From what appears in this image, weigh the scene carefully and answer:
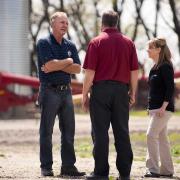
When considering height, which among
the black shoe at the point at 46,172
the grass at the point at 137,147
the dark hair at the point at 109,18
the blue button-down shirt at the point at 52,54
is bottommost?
the grass at the point at 137,147

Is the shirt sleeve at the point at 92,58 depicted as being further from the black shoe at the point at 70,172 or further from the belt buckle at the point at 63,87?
the black shoe at the point at 70,172

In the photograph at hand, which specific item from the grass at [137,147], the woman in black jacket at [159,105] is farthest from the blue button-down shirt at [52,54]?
the grass at [137,147]

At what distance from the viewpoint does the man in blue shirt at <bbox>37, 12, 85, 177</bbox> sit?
30.0ft

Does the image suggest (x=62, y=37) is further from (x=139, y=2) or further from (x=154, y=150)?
(x=139, y=2)

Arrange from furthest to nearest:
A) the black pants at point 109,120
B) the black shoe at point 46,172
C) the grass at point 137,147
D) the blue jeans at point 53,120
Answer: the grass at point 137,147 → the blue jeans at point 53,120 → the black shoe at point 46,172 → the black pants at point 109,120

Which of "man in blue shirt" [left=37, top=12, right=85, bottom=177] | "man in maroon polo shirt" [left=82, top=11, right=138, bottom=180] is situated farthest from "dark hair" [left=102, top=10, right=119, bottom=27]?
"man in blue shirt" [left=37, top=12, right=85, bottom=177]

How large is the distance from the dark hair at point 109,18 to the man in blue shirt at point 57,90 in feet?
3.02

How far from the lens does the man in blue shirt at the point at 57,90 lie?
30.0ft

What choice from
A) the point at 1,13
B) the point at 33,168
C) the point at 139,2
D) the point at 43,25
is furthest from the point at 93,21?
the point at 33,168

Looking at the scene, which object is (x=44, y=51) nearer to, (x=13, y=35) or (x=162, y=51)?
(x=162, y=51)

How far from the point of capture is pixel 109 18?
8328 mm

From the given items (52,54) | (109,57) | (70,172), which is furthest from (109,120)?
(52,54)

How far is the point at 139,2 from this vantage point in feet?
145

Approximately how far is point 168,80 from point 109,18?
1253mm
